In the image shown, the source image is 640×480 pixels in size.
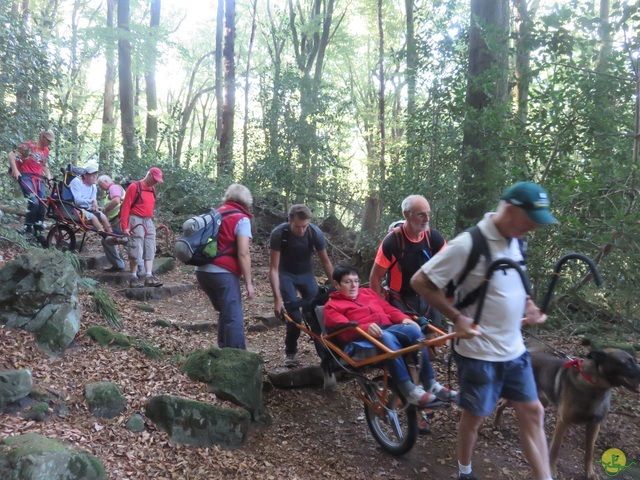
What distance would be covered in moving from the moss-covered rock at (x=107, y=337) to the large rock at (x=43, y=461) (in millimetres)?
2044

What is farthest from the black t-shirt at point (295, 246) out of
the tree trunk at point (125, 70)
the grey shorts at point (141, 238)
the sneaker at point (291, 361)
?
the tree trunk at point (125, 70)

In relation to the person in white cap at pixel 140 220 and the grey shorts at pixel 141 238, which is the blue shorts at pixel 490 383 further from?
the grey shorts at pixel 141 238

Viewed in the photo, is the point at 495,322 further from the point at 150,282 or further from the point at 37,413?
the point at 150,282

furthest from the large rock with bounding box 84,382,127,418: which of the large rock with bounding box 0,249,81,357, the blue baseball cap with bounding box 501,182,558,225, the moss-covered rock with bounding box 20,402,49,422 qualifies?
the blue baseball cap with bounding box 501,182,558,225

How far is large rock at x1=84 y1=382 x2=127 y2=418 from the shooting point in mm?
4148

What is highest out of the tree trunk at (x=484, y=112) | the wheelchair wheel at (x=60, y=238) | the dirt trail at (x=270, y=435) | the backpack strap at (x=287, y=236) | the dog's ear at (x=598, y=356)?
the tree trunk at (x=484, y=112)

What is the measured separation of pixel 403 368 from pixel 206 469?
5.79 feet

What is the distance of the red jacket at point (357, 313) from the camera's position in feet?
14.2

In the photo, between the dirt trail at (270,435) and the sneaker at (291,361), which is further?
Answer: the sneaker at (291,361)

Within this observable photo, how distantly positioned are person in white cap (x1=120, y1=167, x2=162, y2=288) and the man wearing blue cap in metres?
6.13

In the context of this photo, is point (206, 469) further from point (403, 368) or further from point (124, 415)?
point (403, 368)

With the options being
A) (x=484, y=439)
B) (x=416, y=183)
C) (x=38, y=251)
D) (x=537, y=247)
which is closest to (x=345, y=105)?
(x=416, y=183)

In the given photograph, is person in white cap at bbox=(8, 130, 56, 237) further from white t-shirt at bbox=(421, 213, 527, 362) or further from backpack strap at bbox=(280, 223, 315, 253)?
white t-shirt at bbox=(421, 213, 527, 362)

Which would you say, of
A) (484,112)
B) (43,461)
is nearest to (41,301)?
(43,461)
